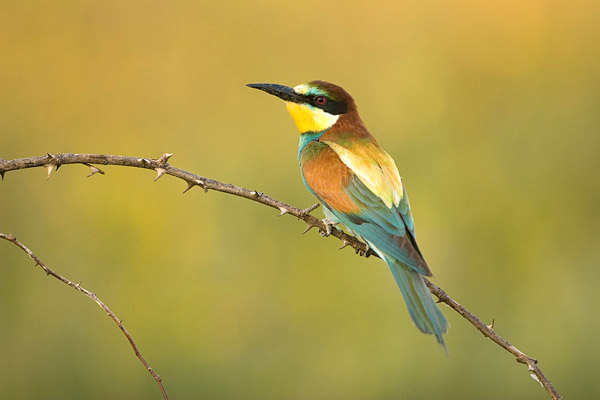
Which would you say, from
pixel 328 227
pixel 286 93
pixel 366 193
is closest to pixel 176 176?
pixel 328 227

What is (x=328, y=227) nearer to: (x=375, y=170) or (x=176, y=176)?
(x=375, y=170)

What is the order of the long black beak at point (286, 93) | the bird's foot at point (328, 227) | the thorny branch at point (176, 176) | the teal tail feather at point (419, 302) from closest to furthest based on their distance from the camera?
the thorny branch at point (176, 176) < the teal tail feather at point (419, 302) < the bird's foot at point (328, 227) < the long black beak at point (286, 93)

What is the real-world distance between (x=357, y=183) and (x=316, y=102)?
0.27 metres

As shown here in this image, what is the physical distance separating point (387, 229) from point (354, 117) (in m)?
0.36

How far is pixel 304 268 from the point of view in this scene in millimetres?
2740

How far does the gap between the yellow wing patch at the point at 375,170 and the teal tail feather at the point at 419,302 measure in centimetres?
15

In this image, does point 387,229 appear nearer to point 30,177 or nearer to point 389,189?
point 389,189

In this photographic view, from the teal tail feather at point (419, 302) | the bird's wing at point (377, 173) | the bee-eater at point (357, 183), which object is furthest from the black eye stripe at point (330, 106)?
the teal tail feather at point (419, 302)

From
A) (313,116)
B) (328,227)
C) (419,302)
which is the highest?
(313,116)

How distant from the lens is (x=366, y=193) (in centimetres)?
165

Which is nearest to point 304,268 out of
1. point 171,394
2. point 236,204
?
point 236,204

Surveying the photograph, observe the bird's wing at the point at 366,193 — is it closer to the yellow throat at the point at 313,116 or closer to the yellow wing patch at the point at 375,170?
the yellow wing patch at the point at 375,170

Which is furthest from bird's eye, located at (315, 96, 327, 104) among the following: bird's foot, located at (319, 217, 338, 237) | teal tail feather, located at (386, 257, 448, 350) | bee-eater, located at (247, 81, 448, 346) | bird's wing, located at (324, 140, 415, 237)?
teal tail feather, located at (386, 257, 448, 350)

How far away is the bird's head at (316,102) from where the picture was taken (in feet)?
5.97
